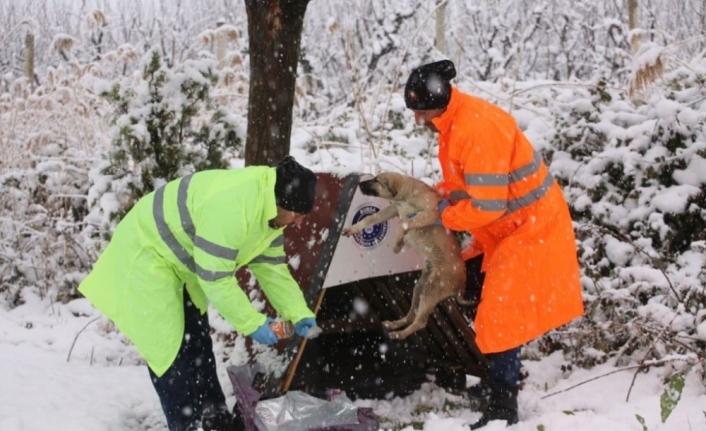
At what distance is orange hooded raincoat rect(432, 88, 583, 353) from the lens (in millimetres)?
3887

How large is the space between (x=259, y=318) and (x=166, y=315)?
48 cm

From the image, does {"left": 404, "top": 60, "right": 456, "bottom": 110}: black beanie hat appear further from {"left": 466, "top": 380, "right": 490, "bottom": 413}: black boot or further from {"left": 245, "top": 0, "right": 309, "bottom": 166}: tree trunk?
{"left": 466, "top": 380, "right": 490, "bottom": 413}: black boot

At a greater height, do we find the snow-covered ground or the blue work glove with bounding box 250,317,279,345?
the blue work glove with bounding box 250,317,279,345

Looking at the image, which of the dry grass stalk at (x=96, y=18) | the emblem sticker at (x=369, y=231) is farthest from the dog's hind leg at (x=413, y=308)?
the dry grass stalk at (x=96, y=18)

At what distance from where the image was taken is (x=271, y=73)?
548cm

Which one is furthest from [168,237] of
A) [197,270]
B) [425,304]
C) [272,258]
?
[425,304]

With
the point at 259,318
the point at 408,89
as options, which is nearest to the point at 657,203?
the point at 408,89

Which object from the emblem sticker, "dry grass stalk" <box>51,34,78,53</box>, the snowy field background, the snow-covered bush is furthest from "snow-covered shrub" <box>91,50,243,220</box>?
"dry grass stalk" <box>51,34,78,53</box>

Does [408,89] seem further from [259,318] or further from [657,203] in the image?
[657,203]

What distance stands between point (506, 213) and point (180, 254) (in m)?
1.78

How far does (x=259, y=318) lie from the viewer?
3709 mm

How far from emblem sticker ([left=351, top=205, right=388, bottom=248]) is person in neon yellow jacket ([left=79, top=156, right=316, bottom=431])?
73 cm

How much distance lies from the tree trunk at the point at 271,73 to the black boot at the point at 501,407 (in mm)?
2443

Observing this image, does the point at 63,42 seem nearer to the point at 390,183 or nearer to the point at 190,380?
the point at 390,183
